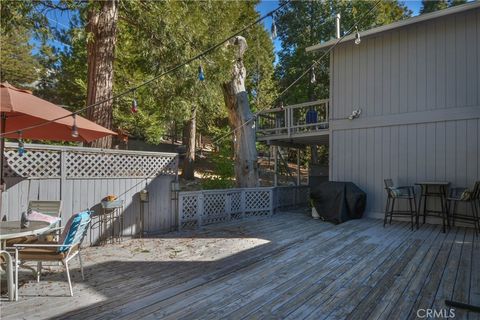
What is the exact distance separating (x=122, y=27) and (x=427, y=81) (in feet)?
26.9

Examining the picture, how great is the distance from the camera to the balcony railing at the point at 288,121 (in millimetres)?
9531

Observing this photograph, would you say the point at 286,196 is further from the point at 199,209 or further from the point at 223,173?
the point at 199,209

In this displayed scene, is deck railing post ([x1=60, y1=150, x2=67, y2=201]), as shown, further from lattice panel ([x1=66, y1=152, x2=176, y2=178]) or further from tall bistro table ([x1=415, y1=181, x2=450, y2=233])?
tall bistro table ([x1=415, y1=181, x2=450, y2=233])

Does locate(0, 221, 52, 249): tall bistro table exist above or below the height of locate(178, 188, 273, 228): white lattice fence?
above

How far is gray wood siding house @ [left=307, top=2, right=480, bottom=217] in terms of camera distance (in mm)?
6660

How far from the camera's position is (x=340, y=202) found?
24.2 ft

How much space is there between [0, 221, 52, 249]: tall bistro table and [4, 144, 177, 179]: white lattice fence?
1.23m

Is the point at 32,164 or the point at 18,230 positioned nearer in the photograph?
the point at 18,230

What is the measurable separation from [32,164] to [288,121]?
7182 millimetres

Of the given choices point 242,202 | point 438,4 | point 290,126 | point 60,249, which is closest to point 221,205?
point 242,202

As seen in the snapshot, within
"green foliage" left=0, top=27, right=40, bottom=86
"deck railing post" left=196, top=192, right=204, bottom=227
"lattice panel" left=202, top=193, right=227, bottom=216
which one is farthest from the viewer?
"green foliage" left=0, top=27, right=40, bottom=86

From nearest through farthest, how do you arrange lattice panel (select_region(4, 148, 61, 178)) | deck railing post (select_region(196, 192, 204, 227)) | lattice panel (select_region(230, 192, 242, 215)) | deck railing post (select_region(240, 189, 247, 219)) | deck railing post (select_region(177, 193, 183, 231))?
lattice panel (select_region(4, 148, 61, 178)) → deck railing post (select_region(177, 193, 183, 231)) → deck railing post (select_region(196, 192, 204, 227)) → lattice panel (select_region(230, 192, 242, 215)) → deck railing post (select_region(240, 189, 247, 219))

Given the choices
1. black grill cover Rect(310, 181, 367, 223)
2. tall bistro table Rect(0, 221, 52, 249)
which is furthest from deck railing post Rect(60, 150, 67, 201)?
black grill cover Rect(310, 181, 367, 223)

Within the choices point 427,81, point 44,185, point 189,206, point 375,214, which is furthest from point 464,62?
point 44,185
